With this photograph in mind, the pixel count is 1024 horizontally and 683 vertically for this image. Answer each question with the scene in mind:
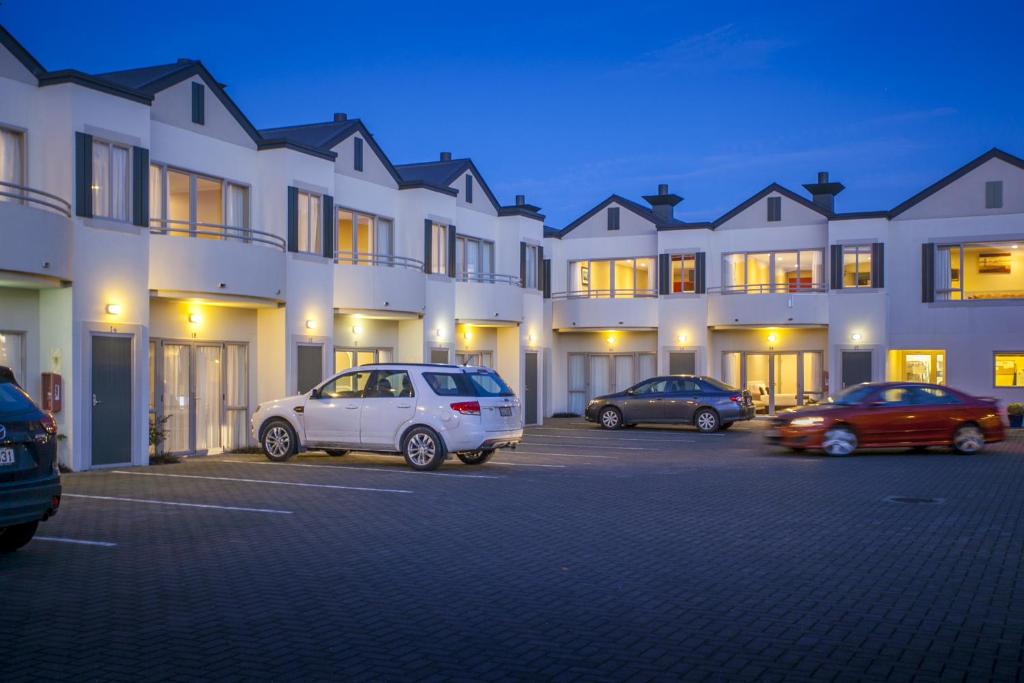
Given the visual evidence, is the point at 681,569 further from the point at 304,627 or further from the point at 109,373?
the point at 109,373

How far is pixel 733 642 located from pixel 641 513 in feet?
18.8

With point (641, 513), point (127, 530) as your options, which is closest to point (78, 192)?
point (127, 530)

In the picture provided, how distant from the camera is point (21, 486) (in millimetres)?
8797

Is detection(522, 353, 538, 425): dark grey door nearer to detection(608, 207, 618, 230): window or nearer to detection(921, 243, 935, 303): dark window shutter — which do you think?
detection(608, 207, 618, 230): window

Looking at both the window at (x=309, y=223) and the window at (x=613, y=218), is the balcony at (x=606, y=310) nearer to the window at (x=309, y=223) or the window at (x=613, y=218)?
the window at (x=613, y=218)

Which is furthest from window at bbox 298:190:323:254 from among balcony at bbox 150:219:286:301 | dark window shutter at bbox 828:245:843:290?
dark window shutter at bbox 828:245:843:290

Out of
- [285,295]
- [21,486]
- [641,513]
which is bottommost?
[641,513]

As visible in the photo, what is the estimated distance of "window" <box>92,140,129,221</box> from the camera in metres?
17.3

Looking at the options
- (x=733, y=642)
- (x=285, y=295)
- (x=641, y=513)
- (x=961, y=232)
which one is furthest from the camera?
(x=961, y=232)

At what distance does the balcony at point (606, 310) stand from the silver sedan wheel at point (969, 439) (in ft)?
53.6

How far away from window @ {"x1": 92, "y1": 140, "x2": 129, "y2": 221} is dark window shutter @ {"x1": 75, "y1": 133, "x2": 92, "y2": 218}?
0.23 meters

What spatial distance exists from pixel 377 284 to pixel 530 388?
9.55 metres

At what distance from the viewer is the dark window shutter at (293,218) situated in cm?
2195

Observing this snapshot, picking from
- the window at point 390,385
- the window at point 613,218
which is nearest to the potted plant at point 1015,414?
the window at point 613,218
